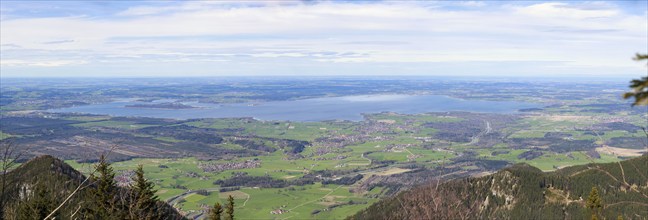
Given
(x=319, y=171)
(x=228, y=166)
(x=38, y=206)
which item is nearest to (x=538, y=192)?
(x=319, y=171)

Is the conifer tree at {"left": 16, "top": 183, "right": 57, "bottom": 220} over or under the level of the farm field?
over

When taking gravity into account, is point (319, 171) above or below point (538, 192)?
below

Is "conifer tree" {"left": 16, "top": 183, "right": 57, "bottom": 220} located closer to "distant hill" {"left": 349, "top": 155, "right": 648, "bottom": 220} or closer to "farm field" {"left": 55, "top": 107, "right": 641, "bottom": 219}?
"distant hill" {"left": 349, "top": 155, "right": 648, "bottom": 220}

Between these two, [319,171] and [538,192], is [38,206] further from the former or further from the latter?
[319,171]

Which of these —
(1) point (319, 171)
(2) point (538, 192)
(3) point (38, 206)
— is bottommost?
(1) point (319, 171)

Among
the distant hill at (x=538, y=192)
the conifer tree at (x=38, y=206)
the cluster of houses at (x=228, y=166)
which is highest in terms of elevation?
the conifer tree at (x=38, y=206)

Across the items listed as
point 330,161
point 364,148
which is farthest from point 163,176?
point 364,148

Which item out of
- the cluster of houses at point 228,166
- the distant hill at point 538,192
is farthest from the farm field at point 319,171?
the distant hill at point 538,192

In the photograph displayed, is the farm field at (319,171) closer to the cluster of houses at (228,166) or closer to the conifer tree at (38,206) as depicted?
the cluster of houses at (228,166)

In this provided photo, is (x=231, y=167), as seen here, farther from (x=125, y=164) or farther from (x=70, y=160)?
(x=70, y=160)

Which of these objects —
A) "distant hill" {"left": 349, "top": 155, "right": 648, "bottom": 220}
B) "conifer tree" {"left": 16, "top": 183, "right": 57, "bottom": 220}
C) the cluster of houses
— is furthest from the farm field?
"conifer tree" {"left": 16, "top": 183, "right": 57, "bottom": 220}

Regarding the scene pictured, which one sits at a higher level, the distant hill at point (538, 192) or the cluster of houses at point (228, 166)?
the distant hill at point (538, 192)
